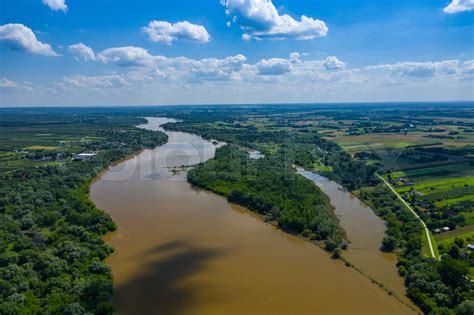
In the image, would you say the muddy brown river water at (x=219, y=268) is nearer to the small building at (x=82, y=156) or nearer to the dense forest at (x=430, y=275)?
the dense forest at (x=430, y=275)

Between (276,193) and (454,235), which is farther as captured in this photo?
(276,193)

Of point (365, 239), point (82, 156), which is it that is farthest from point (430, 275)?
point (82, 156)

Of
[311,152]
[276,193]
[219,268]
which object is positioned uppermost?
[311,152]

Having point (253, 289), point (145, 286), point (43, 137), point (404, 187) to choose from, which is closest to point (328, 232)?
point (253, 289)

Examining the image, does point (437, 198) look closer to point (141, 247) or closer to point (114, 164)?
point (141, 247)

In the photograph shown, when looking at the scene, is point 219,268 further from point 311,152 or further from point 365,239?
point 311,152

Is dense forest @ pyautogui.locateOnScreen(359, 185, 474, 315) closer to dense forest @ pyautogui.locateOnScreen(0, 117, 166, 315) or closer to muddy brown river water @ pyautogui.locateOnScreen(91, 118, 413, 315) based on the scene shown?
muddy brown river water @ pyautogui.locateOnScreen(91, 118, 413, 315)

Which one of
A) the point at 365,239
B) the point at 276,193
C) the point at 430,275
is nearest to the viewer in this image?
the point at 430,275

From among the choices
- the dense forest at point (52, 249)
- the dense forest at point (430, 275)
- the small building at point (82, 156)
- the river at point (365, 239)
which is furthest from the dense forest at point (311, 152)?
the small building at point (82, 156)

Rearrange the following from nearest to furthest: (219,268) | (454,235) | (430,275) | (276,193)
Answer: (430,275) < (219,268) < (454,235) < (276,193)
